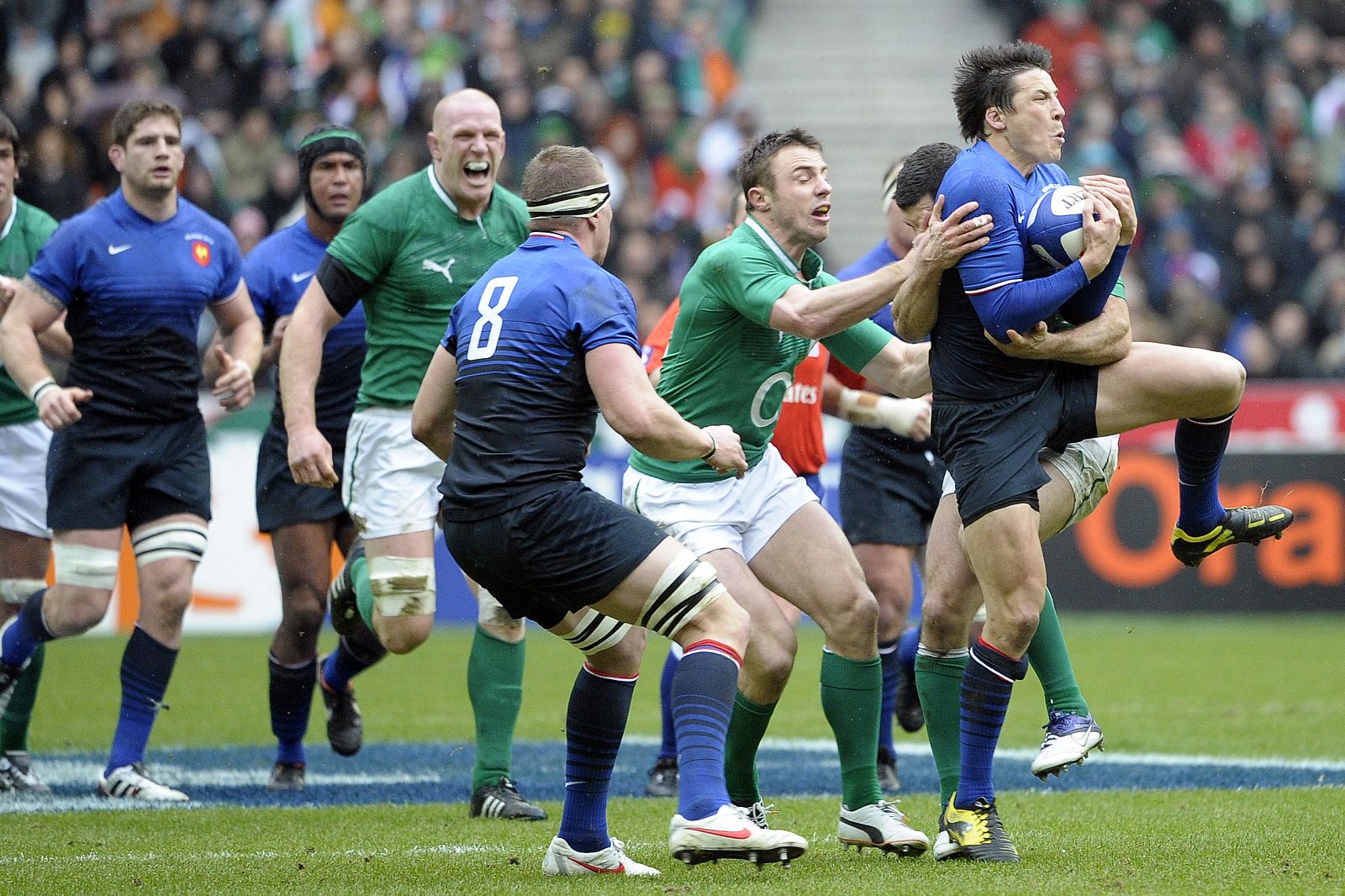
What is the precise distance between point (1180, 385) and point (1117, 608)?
9.20m

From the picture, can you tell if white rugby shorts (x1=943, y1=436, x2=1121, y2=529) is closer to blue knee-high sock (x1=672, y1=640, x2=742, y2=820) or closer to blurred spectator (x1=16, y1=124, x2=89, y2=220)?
blue knee-high sock (x1=672, y1=640, x2=742, y2=820)

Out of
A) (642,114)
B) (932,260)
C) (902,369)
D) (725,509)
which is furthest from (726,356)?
(642,114)

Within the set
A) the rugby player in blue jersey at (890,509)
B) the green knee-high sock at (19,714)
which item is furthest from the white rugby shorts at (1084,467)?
the green knee-high sock at (19,714)

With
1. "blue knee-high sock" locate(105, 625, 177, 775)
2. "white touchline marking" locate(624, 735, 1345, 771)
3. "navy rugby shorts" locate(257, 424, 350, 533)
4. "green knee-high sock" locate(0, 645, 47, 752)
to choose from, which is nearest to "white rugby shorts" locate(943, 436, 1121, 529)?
"white touchline marking" locate(624, 735, 1345, 771)

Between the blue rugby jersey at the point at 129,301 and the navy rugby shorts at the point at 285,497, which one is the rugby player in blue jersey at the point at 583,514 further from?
the navy rugby shorts at the point at 285,497

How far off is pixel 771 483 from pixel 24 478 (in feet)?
13.0

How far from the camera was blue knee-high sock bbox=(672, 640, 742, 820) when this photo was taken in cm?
508

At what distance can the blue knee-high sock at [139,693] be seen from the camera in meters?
7.45

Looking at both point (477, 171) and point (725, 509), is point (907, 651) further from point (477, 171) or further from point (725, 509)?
point (477, 171)

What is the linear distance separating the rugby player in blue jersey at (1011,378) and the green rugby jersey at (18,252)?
4.58 metres

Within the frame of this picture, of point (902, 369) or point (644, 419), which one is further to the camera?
point (902, 369)

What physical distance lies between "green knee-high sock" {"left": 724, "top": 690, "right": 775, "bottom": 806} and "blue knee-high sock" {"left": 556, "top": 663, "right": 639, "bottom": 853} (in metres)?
0.56

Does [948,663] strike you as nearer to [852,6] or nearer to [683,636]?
[683,636]

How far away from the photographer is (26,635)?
25.2 feet
